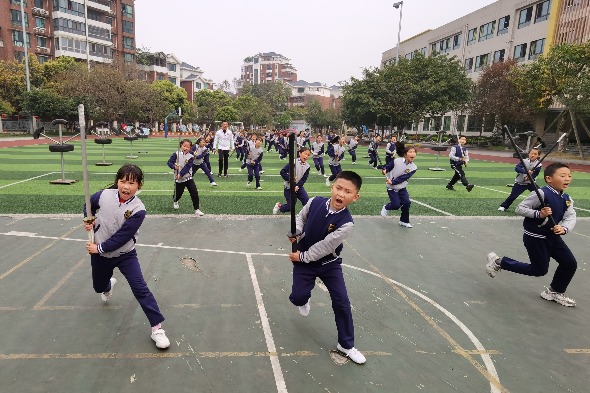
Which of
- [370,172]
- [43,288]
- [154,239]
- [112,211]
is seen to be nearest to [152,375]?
[112,211]

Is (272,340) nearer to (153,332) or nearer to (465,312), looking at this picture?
(153,332)

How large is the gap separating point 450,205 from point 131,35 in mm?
73550

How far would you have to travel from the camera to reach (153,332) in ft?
13.3

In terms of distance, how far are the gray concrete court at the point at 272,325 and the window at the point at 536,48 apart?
41.4m

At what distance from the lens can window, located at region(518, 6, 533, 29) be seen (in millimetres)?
41250

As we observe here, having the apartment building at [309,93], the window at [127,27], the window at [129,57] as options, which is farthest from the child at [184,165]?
the apartment building at [309,93]

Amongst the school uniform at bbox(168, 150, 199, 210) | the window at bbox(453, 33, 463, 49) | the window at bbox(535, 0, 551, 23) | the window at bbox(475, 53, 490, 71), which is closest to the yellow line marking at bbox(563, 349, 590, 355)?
the school uniform at bbox(168, 150, 199, 210)

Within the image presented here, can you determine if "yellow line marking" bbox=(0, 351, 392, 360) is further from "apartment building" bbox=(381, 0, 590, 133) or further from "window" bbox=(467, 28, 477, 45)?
"window" bbox=(467, 28, 477, 45)

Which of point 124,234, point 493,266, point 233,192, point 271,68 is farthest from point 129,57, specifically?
point 271,68

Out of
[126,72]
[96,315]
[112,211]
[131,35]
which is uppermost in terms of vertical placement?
[131,35]

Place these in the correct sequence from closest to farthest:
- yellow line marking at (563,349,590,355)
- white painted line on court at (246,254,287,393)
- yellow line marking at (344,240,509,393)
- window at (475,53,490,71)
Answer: white painted line on court at (246,254,287,393) < yellow line marking at (344,240,509,393) < yellow line marking at (563,349,590,355) < window at (475,53,490,71)

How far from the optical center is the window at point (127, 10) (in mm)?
68637

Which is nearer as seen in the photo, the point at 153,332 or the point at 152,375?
the point at 152,375

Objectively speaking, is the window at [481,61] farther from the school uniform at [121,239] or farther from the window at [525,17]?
the school uniform at [121,239]
